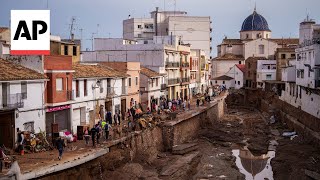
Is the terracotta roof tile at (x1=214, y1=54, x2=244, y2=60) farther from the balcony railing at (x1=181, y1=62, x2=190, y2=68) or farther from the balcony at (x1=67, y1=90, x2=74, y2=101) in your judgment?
the balcony at (x1=67, y1=90, x2=74, y2=101)

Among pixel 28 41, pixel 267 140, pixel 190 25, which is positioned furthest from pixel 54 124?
pixel 190 25

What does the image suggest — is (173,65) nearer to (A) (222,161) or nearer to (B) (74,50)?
(B) (74,50)

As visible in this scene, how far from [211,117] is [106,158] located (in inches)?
1348

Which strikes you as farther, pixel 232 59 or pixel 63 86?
pixel 232 59

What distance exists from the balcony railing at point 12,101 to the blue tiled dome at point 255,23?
9711cm

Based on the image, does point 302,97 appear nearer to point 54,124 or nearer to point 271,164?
point 271,164

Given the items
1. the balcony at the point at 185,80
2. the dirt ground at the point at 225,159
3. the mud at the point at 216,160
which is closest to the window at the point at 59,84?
the mud at the point at 216,160

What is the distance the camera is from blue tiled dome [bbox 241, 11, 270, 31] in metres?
120

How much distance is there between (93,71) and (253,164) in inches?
703

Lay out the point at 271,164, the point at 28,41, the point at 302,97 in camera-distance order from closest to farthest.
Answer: the point at 28,41 < the point at 271,164 < the point at 302,97

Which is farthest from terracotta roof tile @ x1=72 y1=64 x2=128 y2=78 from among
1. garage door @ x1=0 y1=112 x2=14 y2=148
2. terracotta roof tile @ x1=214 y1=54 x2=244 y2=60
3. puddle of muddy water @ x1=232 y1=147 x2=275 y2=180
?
terracotta roof tile @ x1=214 y1=54 x2=244 y2=60

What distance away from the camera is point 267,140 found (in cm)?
5344

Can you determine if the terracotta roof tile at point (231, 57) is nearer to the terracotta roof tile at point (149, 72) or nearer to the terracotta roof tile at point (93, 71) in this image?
the terracotta roof tile at point (149, 72)

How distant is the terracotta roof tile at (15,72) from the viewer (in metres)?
29.4
